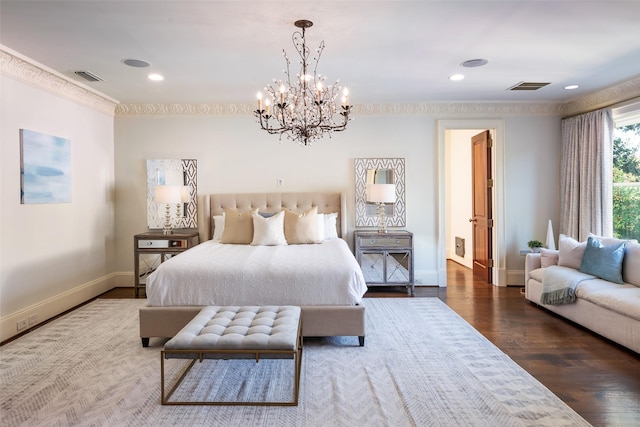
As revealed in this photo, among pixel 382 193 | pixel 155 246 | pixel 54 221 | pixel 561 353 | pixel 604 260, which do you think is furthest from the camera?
pixel 382 193

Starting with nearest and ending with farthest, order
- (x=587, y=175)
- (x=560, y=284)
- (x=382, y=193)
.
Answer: (x=560, y=284), (x=587, y=175), (x=382, y=193)

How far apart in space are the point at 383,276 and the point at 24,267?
404cm

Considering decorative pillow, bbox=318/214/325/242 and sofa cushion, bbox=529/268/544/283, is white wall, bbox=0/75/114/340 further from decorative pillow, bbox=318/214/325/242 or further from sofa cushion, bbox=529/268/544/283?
sofa cushion, bbox=529/268/544/283

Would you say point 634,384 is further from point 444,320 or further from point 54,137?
point 54,137

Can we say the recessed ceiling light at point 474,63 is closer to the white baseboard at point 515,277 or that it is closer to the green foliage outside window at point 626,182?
the green foliage outside window at point 626,182

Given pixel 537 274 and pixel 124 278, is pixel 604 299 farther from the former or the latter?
pixel 124 278

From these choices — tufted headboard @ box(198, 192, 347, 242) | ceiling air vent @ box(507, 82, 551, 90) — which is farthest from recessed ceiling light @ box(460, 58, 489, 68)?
tufted headboard @ box(198, 192, 347, 242)

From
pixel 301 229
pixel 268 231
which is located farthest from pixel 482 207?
pixel 268 231

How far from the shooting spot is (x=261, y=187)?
560cm

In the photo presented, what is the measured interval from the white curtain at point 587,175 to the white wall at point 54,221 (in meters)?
6.34

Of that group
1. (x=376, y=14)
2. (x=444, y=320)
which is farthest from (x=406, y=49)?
(x=444, y=320)

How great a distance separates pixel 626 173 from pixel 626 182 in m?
0.11

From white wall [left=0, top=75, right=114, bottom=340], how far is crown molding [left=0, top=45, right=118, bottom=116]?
0.06m

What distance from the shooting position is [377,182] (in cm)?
559
